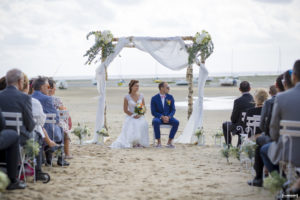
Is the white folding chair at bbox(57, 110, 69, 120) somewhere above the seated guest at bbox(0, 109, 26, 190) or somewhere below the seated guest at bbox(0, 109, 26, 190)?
above

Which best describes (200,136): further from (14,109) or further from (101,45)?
(14,109)

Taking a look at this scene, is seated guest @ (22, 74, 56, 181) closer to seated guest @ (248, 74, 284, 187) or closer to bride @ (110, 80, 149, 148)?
seated guest @ (248, 74, 284, 187)

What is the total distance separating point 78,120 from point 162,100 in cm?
591

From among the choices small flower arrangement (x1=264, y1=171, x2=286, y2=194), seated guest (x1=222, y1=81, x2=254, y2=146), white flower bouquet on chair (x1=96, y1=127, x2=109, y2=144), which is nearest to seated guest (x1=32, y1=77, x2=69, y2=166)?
white flower bouquet on chair (x1=96, y1=127, x2=109, y2=144)

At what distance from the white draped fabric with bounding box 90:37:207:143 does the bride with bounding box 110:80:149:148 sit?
120 cm

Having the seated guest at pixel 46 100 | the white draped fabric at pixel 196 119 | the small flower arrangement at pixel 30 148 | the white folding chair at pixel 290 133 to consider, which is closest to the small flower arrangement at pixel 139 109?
the white draped fabric at pixel 196 119

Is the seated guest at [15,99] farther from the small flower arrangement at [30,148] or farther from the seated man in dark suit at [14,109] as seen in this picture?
the small flower arrangement at [30,148]

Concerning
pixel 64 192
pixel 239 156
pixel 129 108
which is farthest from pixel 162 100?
pixel 64 192

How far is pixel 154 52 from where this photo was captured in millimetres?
10555

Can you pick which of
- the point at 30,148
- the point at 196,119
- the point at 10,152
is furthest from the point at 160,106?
the point at 10,152

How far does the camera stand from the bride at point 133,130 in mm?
9312

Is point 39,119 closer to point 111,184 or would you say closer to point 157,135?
point 111,184

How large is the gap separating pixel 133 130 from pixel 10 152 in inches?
188

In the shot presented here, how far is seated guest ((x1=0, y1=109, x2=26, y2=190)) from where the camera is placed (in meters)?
4.61
